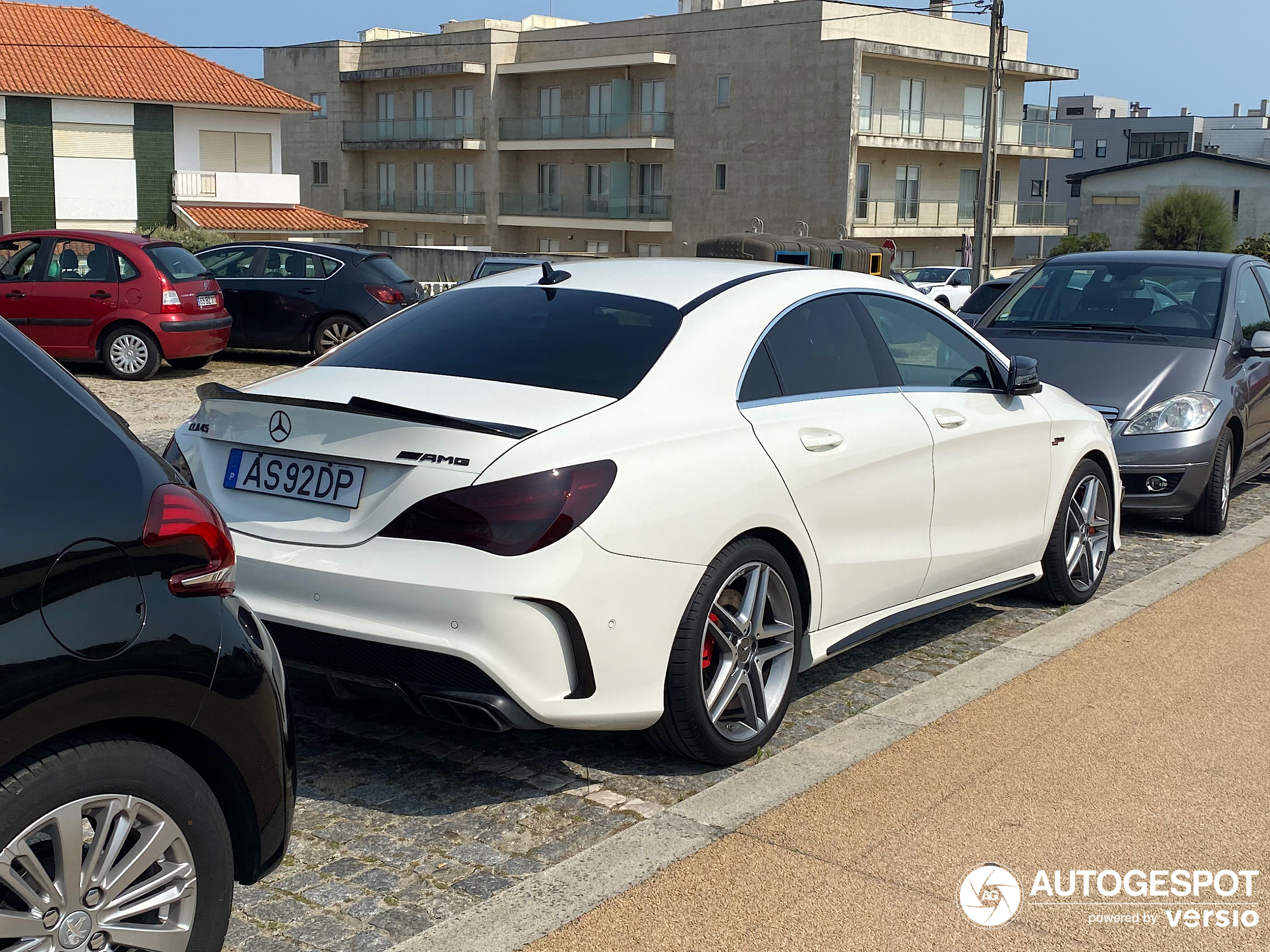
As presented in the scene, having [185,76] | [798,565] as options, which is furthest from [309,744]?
[185,76]

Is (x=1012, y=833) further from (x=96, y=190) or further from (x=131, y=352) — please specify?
(x=96, y=190)

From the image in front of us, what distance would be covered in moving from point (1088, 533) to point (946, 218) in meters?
51.9

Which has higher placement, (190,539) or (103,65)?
(103,65)

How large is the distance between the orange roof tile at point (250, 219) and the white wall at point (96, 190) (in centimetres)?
178

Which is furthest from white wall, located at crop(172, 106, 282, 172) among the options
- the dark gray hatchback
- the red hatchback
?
the dark gray hatchback

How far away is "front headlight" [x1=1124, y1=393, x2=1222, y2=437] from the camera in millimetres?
8906

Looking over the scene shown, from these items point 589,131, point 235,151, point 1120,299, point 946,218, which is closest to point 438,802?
point 1120,299

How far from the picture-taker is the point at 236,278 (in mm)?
18734

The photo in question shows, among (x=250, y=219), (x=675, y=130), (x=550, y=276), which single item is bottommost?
(x=550, y=276)

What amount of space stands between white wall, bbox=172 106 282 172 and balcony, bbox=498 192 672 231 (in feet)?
47.5

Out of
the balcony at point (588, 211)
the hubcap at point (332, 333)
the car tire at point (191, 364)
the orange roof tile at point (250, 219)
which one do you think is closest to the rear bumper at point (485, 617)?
the car tire at point (191, 364)

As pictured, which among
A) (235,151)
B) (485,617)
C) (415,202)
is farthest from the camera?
(415,202)

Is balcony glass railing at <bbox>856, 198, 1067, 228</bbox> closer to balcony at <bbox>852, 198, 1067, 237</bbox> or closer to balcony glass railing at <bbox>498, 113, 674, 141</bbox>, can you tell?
balcony at <bbox>852, 198, 1067, 237</bbox>

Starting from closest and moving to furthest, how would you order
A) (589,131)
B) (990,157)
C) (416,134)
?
(990,157) < (589,131) < (416,134)
